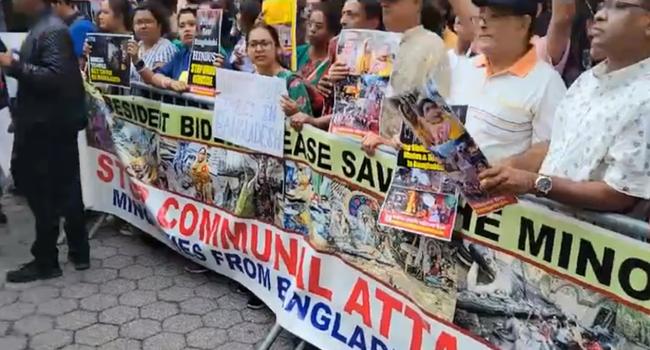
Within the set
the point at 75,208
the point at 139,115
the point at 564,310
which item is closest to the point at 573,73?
the point at 564,310

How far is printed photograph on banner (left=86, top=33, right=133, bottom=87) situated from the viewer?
15.3 ft

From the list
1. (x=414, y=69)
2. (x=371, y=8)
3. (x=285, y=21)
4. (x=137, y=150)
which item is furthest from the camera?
(x=137, y=150)

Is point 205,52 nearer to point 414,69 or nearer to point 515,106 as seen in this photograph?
point 414,69

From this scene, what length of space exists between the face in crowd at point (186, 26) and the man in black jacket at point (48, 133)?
0.95 meters

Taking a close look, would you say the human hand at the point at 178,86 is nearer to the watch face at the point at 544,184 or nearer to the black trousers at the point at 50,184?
the black trousers at the point at 50,184

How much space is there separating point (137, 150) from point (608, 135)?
350 centimetres

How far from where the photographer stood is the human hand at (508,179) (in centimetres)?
210

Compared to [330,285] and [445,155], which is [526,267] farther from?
[330,285]

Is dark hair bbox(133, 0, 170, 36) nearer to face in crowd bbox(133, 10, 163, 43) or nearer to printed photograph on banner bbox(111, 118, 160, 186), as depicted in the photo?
face in crowd bbox(133, 10, 163, 43)

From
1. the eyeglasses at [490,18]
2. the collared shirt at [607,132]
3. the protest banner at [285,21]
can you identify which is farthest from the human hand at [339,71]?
the collared shirt at [607,132]

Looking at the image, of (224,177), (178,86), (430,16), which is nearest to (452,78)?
(430,16)

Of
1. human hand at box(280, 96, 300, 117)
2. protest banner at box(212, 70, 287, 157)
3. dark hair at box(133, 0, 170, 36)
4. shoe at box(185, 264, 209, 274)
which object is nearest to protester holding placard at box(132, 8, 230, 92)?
dark hair at box(133, 0, 170, 36)

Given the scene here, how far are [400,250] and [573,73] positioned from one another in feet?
5.54

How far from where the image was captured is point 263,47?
4004 millimetres
